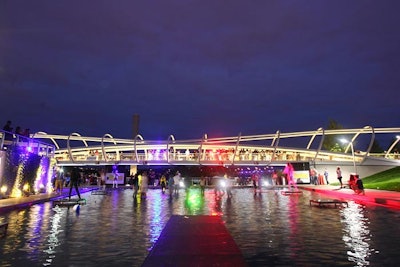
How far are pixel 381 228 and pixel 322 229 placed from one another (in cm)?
184

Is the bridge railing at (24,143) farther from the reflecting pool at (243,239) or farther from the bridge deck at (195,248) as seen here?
the bridge deck at (195,248)

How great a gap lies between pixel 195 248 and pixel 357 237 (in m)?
4.43

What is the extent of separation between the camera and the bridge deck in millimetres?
5750

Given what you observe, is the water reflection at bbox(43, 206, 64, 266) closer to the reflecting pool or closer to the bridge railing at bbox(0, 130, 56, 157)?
the reflecting pool

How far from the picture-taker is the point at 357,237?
27.5 ft

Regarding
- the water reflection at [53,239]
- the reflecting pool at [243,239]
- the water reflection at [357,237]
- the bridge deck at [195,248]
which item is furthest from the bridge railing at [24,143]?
the water reflection at [357,237]

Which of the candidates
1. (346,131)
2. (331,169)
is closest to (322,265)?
(331,169)

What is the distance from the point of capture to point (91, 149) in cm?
9031

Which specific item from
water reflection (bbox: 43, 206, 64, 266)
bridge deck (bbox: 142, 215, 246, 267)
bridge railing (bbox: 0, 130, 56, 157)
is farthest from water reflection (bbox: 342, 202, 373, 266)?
bridge railing (bbox: 0, 130, 56, 157)

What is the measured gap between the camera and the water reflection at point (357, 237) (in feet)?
21.0

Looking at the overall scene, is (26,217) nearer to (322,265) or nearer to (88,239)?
(88,239)

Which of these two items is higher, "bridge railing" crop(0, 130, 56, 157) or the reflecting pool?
"bridge railing" crop(0, 130, 56, 157)

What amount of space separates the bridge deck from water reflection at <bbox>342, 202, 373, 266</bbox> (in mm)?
2294

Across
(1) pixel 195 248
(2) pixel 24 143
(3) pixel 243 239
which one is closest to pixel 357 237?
(3) pixel 243 239
